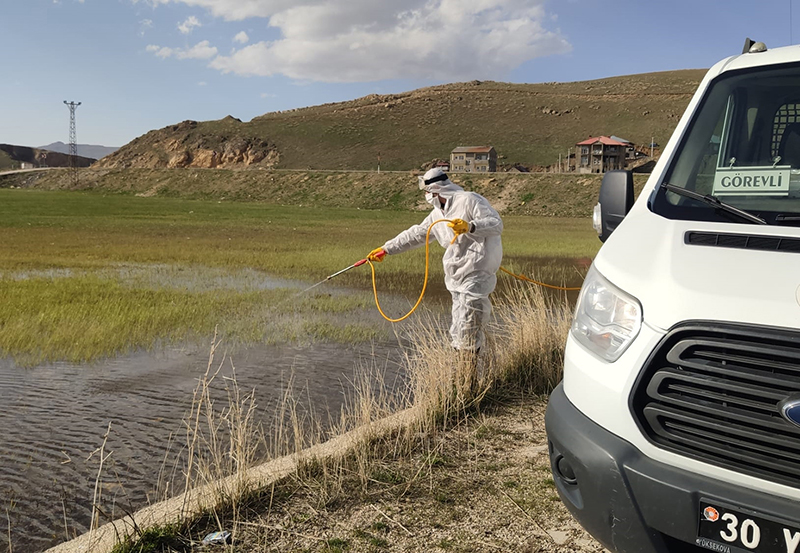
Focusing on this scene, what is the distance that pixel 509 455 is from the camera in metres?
4.68

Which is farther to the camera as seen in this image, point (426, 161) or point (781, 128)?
point (426, 161)

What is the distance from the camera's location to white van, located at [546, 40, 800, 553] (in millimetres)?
2242

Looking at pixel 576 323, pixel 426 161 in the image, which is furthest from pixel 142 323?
Result: pixel 426 161

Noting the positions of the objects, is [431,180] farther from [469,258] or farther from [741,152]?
[741,152]

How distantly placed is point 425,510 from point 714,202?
2200mm

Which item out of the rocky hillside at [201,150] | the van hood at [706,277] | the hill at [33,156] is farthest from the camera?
the hill at [33,156]

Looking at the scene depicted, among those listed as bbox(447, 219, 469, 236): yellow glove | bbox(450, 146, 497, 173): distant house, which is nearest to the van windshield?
bbox(447, 219, 469, 236): yellow glove

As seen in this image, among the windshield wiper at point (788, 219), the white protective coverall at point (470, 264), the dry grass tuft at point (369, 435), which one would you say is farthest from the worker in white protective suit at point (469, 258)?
the windshield wiper at point (788, 219)

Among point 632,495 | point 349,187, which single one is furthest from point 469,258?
point 349,187

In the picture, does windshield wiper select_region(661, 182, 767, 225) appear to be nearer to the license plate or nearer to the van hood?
the van hood

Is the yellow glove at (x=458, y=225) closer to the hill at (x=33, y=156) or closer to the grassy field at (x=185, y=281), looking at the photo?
the grassy field at (x=185, y=281)

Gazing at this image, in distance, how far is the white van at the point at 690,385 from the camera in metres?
2.24

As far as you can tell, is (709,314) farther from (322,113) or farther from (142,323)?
(322,113)

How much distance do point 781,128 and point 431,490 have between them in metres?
2.78
